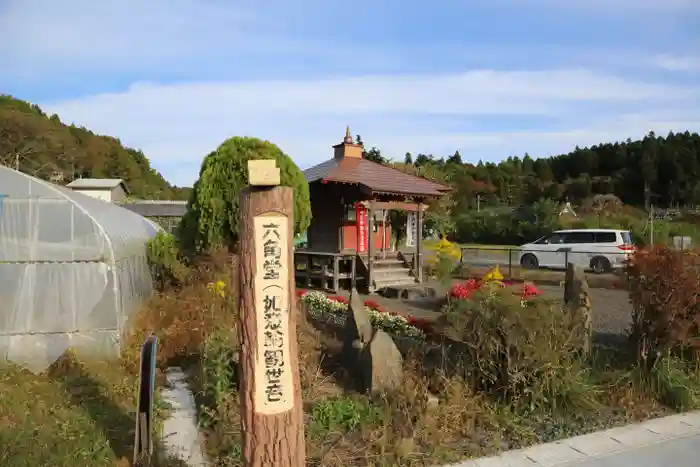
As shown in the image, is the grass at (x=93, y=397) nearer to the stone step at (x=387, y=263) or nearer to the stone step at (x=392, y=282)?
the stone step at (x=392, y=282)

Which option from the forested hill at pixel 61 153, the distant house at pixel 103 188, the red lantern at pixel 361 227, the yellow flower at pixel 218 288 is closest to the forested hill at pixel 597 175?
the red lantern at pixel 361 227

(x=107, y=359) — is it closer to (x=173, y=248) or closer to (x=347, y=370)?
(x=347, y=370)

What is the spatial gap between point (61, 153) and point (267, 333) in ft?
170

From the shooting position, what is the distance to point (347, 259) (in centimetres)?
1563

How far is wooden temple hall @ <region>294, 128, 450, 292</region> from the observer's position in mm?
15336

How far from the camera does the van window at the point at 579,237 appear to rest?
20000 mm

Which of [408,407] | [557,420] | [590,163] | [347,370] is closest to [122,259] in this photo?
[347,370]

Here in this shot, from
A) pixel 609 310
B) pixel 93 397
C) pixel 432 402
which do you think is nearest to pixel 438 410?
pixel 432 402

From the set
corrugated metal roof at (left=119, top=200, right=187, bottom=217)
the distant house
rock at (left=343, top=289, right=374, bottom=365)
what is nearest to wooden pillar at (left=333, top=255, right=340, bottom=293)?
rock at (left=343, top=289, right=374, bottom=365)

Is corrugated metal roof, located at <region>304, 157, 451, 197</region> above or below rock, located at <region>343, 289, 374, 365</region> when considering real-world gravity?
above

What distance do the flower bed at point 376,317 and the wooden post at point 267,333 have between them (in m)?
4.59

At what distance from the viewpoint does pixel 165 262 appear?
36.1ft

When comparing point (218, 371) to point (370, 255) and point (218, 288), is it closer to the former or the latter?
point (218, 288)

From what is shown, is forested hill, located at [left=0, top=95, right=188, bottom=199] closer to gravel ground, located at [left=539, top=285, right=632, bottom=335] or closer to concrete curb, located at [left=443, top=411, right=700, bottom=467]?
gravel ground, located at [left=539, top=285, right=632, bottom=335]
